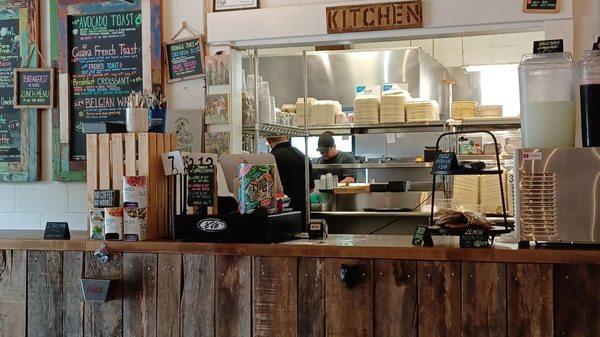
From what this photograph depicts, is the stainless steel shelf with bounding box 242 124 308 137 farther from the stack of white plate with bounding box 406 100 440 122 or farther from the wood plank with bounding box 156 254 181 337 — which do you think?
the wood plank with bounding box 156 254 181 337

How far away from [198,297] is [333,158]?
14.0 feet

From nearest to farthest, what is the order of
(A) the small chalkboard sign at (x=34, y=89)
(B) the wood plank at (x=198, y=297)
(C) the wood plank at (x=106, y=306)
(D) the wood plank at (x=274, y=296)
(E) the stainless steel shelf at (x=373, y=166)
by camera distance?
(D) the wood plank at (x=274, y=296) → (B) the wood plank at (x=198, y=297) → (C) the wood plank at (x=106, y=306) → (A) the small chalkboard sign at (x=34, y=89) → (E) the stainless steel shelf at (x=373, y=166)

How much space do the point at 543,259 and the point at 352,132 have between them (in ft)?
14.9

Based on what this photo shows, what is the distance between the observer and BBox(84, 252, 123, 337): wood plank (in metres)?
3.24

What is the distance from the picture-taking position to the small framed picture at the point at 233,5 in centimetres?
449

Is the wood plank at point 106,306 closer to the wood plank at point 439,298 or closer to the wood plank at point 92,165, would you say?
the wood plank at point 92,165

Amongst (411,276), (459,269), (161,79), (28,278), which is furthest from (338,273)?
(161,79)

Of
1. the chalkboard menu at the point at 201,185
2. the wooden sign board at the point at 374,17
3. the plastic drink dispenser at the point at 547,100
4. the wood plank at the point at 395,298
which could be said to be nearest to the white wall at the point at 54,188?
the wooden sign board at the point at 374,17

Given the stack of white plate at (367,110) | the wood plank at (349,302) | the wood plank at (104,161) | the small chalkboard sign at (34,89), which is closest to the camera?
the wood plank at (349,302)

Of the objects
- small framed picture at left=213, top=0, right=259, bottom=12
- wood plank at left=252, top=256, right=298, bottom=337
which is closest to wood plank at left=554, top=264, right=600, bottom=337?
wood plank at left=252, top=256, right=298, bottom=337

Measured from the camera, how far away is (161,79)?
15.1 feet

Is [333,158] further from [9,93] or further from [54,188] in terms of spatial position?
[9,93]

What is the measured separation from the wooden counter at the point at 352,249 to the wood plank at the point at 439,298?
0.05 metres

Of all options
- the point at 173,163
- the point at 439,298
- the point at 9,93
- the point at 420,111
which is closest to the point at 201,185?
the point at 173,163
